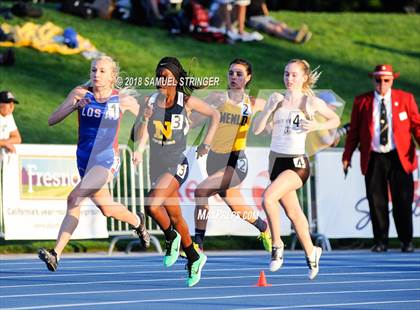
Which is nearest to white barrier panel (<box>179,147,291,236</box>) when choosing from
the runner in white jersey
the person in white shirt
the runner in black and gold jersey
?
the person in white shirt

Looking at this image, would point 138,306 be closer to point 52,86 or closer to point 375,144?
point 375,144

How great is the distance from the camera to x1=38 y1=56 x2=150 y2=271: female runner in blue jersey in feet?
39.9

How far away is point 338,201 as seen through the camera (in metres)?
18.5

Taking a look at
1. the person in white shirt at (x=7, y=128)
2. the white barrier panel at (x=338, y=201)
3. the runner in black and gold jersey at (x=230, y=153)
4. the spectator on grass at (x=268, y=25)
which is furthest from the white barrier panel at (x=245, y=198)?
the spectator on grass at (x=268, y=25)

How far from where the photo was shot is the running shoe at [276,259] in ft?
41.6

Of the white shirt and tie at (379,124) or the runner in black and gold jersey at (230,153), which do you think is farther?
the white shirt and tie at (379,124)

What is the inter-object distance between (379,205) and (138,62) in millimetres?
8366

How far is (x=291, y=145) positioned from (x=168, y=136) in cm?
134

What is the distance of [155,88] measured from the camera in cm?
1293

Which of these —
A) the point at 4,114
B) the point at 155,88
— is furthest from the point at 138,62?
the point at 155,88

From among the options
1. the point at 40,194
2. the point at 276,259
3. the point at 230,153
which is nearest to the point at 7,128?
the point at 40,194

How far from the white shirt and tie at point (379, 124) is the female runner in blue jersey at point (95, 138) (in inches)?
224

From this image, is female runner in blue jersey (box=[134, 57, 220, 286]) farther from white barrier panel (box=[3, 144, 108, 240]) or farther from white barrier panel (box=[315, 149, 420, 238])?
white barrier panel (box=[315, 149, 420, 238])

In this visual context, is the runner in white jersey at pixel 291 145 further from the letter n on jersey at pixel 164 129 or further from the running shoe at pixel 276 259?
the letter n on jersey at pixel 164 129
